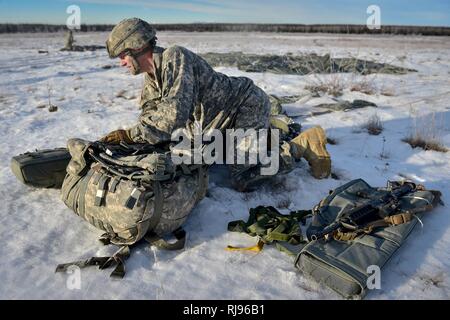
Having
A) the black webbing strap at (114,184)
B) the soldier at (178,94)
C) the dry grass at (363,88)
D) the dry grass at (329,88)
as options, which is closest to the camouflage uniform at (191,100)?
the soldier at (178,94)

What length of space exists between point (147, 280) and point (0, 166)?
10.8 ft

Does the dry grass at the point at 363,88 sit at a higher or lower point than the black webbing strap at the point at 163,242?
higher

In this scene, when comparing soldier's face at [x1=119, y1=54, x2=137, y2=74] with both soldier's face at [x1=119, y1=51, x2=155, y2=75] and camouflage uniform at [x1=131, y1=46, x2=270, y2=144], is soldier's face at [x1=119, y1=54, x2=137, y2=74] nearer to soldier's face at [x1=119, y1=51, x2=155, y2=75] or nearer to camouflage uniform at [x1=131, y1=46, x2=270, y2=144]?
soldier's face at [x1=119, y1=51, x2=155, y2=75]

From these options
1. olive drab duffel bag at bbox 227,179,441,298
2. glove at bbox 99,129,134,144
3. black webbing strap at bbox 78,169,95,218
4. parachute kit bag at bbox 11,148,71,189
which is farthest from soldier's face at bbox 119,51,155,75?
olive drab duffel bag at bbox 227,179,441,298

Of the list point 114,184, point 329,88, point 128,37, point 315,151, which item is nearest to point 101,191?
point 114,184

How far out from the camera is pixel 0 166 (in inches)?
190

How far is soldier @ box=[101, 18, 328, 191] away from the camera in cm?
340

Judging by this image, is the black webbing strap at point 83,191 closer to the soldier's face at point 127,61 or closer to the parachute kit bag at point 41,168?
A: the parachute kit bag at point 41,168

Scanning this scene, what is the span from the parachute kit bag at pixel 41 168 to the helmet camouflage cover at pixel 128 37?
135cm

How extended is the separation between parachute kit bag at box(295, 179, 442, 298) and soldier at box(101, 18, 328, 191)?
41.9 inches

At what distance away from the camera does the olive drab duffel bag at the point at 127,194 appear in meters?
2.95

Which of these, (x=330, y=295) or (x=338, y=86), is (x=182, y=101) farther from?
(x=338, y=86)

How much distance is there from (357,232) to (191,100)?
194cm
